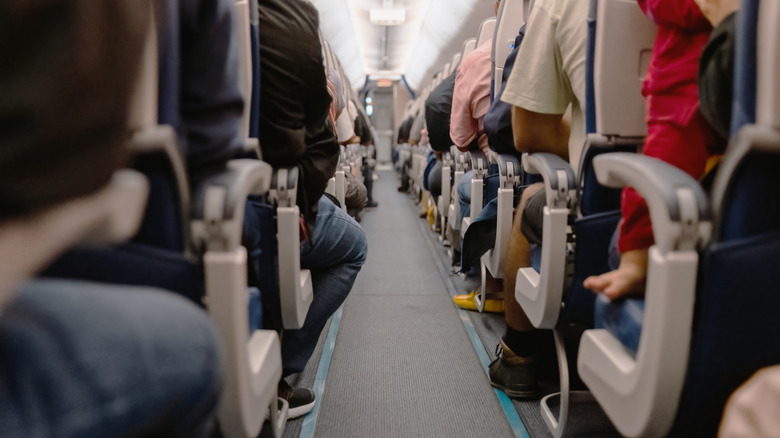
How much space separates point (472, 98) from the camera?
298cm

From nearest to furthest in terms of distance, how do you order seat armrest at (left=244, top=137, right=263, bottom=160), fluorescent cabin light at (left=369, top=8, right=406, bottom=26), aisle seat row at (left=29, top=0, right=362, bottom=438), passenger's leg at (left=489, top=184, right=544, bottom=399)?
1. aisle seat row at (left=29, top=0, right=362, bottom=438)
2. seat armrest at (left=244, top=137, right=263, bottom=160)
3. passenger's leg at (left=489, top=184, right=544, bottom=399)
4. fluorescent cabin light at (left=369, top=8, right=406, bottom=26)

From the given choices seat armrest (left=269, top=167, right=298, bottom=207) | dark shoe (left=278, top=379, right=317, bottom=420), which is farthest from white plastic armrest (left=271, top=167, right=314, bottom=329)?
dark shoe (left=278, top=379, right=317, bottom=420)

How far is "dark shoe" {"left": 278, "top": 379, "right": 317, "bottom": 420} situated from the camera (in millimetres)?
1810

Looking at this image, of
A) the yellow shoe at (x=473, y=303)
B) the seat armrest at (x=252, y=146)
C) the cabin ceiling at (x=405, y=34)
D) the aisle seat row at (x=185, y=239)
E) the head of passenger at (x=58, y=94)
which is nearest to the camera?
the head of passenger at (x=58, y=94)

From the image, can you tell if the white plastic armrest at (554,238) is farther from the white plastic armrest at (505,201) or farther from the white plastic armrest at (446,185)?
the white plastic armrest at (446,185)

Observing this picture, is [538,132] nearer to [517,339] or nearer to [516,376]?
[517,339]

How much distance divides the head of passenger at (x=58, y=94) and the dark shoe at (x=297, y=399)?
1.48 metres

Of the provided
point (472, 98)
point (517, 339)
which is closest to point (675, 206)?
point (517, 339)

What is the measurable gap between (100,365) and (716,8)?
3.63 ft

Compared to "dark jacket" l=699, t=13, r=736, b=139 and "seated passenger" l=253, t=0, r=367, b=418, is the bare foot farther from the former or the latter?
"seated passenger" l=253, t=0, r=367, b=418

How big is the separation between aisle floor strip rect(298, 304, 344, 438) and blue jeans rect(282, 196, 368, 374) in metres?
0.17

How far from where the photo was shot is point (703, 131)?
103 cm

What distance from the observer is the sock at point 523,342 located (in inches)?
76.5

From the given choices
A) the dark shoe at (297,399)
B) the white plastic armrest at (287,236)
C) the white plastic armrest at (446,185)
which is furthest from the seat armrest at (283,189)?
the white plastic armrest at (446,185)
